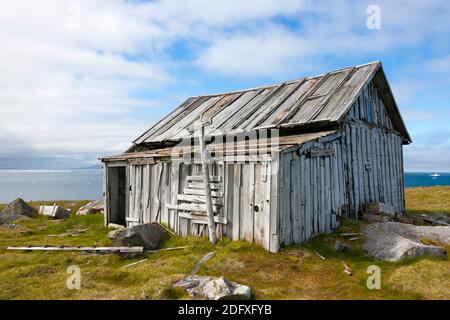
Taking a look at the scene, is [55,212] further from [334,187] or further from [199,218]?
[334,187]

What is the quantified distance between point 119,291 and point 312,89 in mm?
13356

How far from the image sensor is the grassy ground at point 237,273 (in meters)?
7.82

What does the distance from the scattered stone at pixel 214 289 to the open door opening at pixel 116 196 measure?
1038 cm

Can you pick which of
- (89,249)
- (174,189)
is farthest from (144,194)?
(89,249)

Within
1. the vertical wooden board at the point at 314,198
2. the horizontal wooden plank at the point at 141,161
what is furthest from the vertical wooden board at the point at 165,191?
the vertical wooden board at the point at 314,198

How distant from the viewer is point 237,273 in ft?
30.9

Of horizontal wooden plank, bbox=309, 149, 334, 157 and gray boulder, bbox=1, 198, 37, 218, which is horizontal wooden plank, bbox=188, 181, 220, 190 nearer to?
horizontal wooden plank, bbox=309, 149, 334, 157

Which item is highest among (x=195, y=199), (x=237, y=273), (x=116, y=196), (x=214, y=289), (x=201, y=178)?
(x=201, y=178)

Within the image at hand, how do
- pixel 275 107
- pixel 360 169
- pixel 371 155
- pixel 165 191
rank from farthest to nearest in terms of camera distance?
pixel 275 107 → pixel 371 155 → pixel 360 169 → pixel 165 191

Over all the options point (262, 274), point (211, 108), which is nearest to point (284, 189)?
point (262, 274)

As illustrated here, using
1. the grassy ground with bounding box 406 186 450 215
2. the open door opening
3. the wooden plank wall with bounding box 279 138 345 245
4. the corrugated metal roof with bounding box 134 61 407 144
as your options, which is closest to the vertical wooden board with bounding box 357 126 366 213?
the wooden plank wall with bounding box 279 138 345 245

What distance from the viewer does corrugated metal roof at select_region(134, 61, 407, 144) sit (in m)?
15.1

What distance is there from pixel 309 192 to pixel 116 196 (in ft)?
32.7

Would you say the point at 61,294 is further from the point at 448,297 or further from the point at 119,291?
the point at 448,297
